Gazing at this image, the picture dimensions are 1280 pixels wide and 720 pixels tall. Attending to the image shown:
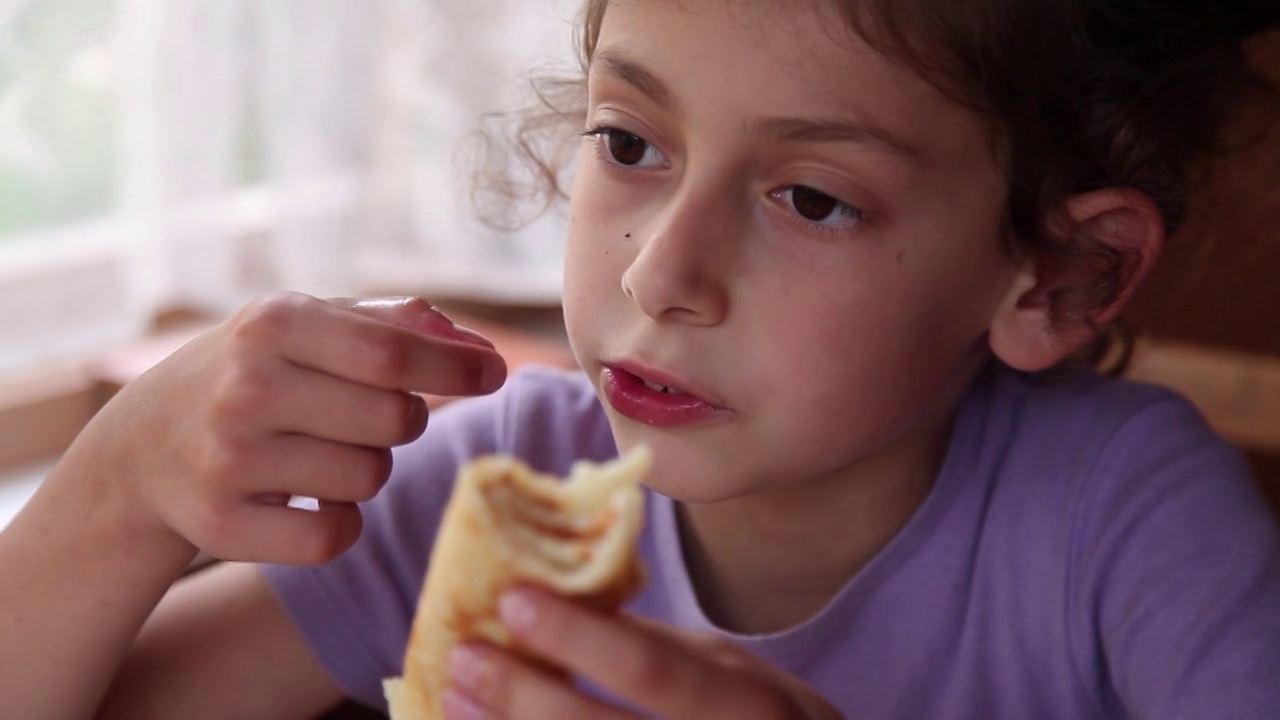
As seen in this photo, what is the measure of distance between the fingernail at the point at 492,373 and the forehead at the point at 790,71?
0.67ft

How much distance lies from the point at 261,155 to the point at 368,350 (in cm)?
94

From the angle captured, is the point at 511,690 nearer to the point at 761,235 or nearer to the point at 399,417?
the point at 399,417

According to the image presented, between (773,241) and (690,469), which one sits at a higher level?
(773,241)

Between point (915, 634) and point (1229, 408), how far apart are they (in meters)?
0.56

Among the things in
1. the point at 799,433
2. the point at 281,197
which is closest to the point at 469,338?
the point at 799,433

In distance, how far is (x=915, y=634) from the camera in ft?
3.54

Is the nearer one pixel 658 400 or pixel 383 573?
pixel 658 400

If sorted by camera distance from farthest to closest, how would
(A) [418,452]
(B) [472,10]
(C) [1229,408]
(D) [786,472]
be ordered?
1. (B) [472,10]
2. (C) [1229,408]
3. (A) [418,452]
4. (D) [786,472]

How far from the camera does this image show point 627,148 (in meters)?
0.95

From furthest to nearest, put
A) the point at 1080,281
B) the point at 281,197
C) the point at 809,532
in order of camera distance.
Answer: the point at 281,197 → the point at 809,532 → the point at 1080,281

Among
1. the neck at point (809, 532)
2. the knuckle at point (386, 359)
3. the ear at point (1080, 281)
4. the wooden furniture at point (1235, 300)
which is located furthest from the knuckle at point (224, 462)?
the wooden furniture at point (1235, 300)

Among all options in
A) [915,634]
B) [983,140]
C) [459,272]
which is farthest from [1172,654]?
[459,272]

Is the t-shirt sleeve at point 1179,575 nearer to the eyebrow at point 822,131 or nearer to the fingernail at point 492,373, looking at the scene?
the eyebrow at point 822,131

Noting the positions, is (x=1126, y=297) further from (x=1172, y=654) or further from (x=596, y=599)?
(x=596, y=599)
